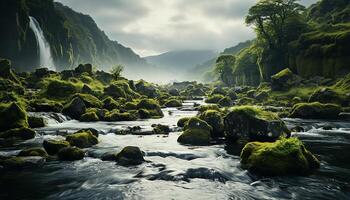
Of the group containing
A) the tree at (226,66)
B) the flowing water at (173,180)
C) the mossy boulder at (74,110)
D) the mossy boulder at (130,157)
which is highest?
the tree at (226,66)

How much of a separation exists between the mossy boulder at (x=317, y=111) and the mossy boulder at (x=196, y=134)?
21.6 metres

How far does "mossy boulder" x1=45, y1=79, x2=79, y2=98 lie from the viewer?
60.3 m

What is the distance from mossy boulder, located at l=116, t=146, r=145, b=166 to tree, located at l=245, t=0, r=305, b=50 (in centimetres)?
7783

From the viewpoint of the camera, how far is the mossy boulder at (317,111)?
46406mm

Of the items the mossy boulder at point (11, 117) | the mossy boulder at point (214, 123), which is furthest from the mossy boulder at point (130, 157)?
the mossy boulder at point (11, 117)

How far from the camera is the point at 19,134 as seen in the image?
30.9 metres

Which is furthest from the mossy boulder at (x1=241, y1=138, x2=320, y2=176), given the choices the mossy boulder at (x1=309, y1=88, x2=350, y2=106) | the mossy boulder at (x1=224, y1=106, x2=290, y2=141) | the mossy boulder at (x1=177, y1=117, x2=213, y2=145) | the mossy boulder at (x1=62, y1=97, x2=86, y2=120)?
the mossy boulder at (x1=309, y1=88, x2=350, y2=106)

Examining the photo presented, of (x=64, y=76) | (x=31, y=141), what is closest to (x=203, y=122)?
(x=31, y=141)

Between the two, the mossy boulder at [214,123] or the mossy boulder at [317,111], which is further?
the mossy boulder at [317,111]

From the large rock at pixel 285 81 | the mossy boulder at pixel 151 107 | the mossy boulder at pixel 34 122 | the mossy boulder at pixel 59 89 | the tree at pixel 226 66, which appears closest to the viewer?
the mossy boulder at pixel 34 122

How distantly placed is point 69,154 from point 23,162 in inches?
119

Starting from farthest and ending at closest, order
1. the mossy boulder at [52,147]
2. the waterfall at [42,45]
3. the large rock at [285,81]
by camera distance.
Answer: the waterfall at [42,45], the large rock at [285,81], the mossy boulder at [52,147]

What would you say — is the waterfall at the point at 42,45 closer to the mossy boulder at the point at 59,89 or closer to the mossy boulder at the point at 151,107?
the mossy boulder at the point at 59,89

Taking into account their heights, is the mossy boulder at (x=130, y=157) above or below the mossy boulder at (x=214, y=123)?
below
